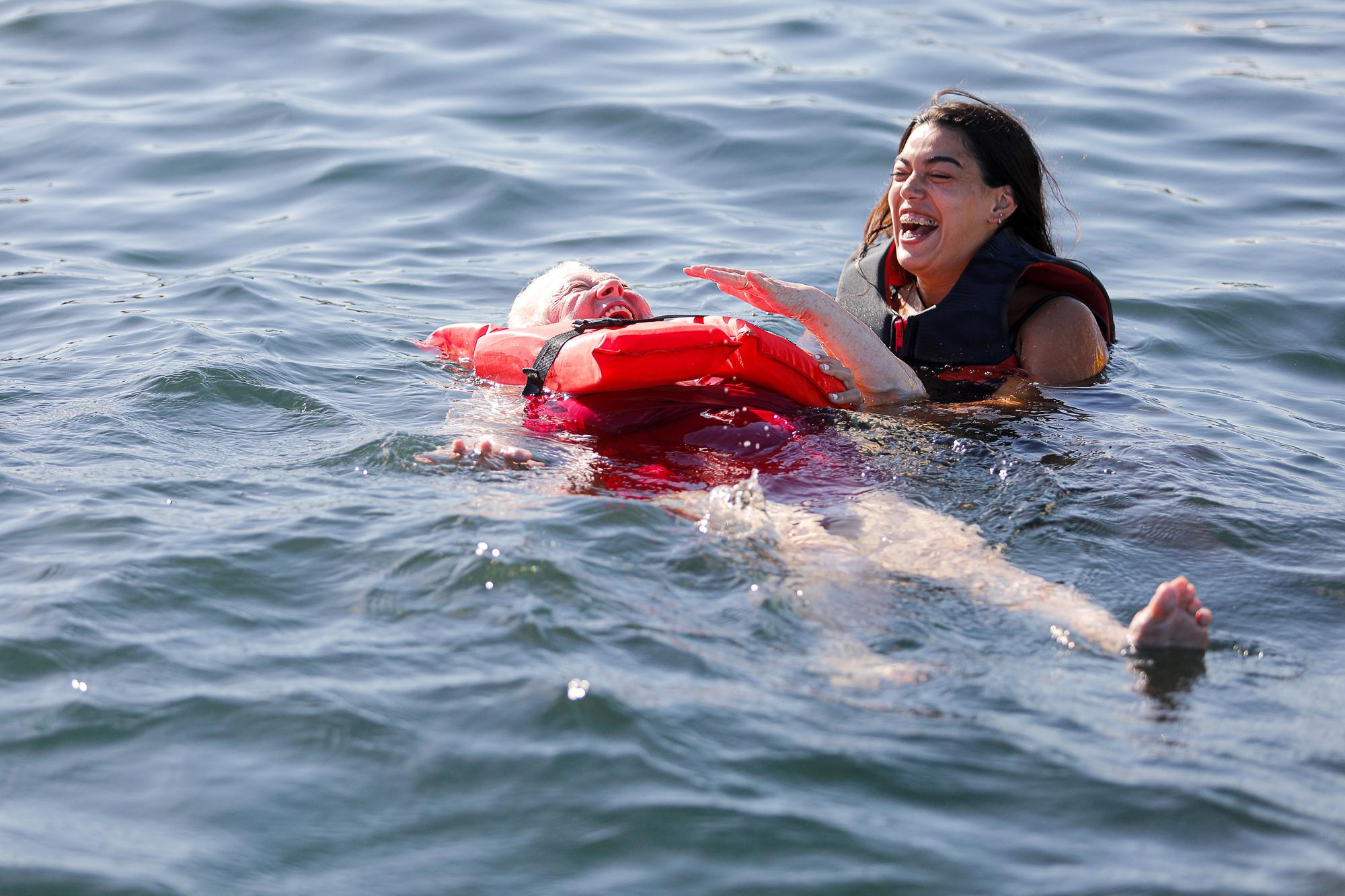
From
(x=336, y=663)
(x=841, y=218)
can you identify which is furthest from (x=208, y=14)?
(x=336, y=663)

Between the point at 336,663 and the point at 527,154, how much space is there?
22.0 feet

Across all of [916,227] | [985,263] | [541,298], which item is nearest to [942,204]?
[916,227]

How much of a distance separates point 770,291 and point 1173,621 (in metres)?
1.88

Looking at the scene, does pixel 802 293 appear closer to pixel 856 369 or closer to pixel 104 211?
pixel 856 369

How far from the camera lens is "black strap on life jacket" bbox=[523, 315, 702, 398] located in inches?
193

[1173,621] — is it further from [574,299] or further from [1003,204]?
[574,299]

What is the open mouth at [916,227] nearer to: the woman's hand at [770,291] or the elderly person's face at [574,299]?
the woman's hand at [770,291]

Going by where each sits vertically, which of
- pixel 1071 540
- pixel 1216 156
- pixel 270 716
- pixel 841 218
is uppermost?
pixel 1216 156

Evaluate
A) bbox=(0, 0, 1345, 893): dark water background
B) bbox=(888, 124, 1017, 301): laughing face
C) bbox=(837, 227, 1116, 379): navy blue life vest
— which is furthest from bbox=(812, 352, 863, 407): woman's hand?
bbox=(888, 124, 1017, 301): laughing face

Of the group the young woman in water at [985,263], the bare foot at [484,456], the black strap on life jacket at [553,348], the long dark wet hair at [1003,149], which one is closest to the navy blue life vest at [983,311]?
the young woman in water at [985,263]

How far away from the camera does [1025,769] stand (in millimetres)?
2938

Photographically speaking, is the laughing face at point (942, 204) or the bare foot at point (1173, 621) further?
the laughing face at point (942, 204)

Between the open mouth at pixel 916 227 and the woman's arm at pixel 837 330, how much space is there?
632 mm

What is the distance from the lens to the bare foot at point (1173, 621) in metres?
3.33
